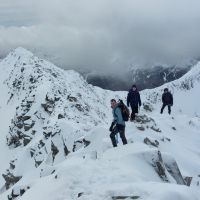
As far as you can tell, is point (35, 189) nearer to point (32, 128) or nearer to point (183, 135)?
point (183, 135)

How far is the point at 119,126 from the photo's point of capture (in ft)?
77.9

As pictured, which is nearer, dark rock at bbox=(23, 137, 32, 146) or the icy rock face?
the icy rock face

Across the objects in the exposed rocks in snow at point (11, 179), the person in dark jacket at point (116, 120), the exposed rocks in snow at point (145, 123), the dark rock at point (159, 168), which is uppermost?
the person in dark jacket at point (116, 120)

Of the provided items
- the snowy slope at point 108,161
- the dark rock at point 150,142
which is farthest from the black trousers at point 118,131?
the dark rock at point 150,142

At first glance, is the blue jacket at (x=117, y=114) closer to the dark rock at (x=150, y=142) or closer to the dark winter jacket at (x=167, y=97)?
the dark rock at (x=150, y=142)

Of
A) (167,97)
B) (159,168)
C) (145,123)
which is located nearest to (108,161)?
(159,168)

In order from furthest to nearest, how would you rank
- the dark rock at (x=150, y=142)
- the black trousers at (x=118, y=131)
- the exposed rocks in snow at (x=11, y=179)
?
1. the exposed rocks in snow at (x=11, y=179)
2. the dark rock at (x=150, y=142)
3. the black trousers at (x=118, y=131)

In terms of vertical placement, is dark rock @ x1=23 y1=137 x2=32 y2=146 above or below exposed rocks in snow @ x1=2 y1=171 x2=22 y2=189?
above

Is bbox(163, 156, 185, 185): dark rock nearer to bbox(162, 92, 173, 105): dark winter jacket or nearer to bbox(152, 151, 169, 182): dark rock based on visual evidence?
bbox(152, 151, 169, 182): dark rock

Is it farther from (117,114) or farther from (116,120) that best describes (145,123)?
(117,114)

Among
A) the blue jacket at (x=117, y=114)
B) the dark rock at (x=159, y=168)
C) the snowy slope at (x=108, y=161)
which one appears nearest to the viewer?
the snowy slope at (x=108, y=161)

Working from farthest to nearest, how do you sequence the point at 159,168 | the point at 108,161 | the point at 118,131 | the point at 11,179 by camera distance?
the point at 11,179
the point at 118,131
the point at 159,168
the point at 108,161

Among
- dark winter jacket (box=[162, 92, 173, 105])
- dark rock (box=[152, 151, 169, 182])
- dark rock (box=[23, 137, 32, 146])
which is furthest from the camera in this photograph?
dark rock (box=[23, 137, 32, 146])

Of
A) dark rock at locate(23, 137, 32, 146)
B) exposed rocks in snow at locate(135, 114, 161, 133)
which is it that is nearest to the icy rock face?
dark rock at locate(23, 137, 32, 146)
